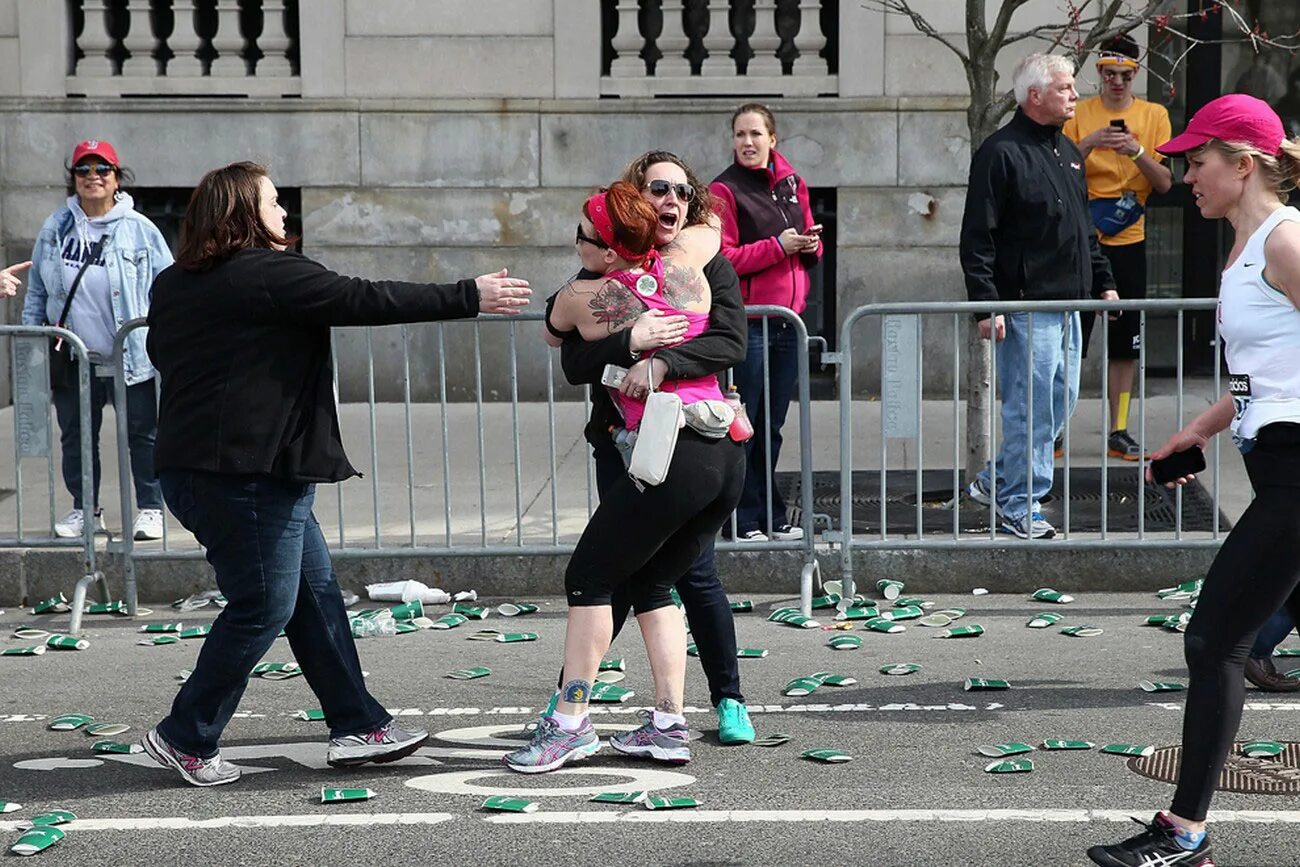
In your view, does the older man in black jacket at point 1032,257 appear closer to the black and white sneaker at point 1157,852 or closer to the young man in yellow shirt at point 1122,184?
the young man in yellow shirt at point 1122,184

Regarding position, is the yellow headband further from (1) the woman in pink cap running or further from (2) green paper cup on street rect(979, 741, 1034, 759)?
(1) the woman in pink cap running

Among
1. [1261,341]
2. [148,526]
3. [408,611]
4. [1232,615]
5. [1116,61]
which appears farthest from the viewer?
[1116,61]

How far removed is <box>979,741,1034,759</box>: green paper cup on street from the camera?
18.5 feet

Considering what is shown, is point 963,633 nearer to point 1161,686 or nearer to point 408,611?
point 1161,686

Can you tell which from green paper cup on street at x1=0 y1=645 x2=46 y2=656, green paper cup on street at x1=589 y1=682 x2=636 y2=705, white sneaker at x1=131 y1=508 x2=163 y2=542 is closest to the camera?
green paper cup on street at x1=589 y1=682 x2=636 y2=705

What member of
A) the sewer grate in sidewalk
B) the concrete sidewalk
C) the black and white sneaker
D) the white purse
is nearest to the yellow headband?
the concrete sidewalk

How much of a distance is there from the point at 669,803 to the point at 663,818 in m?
0.10

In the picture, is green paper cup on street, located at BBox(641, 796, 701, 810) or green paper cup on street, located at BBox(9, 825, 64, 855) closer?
green paper cup on street, located at BBox(9, 825, 64, 855)

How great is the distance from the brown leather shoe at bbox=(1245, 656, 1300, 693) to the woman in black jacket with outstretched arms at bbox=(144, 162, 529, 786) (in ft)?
9.13

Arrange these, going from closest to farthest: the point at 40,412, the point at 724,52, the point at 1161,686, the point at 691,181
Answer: the point at 691,181 < the point at 1161,686 < the point at 40,412 < the point at 724,52

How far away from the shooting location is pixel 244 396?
5.36m

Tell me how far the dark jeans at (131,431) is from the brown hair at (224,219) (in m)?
3.35

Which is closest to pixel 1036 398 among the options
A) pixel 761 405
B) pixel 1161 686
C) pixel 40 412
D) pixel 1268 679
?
pixel 761 405

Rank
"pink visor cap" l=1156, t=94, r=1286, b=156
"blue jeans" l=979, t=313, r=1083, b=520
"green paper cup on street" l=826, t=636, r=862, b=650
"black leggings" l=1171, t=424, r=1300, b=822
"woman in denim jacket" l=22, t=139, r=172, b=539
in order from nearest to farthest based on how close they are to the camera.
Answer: "black leggings" l=1171, t=424, r=1300, b=822 → "pink visor cap" l=1156, t=94, r=1286, b=156 → "green paper cup on street" l=826, t=636, r=862, b=650 → "blue jeans" l=979, t=313, r=1083, b=520 → "woman in denim jacket" l=22, t=139, r=172, b=539
